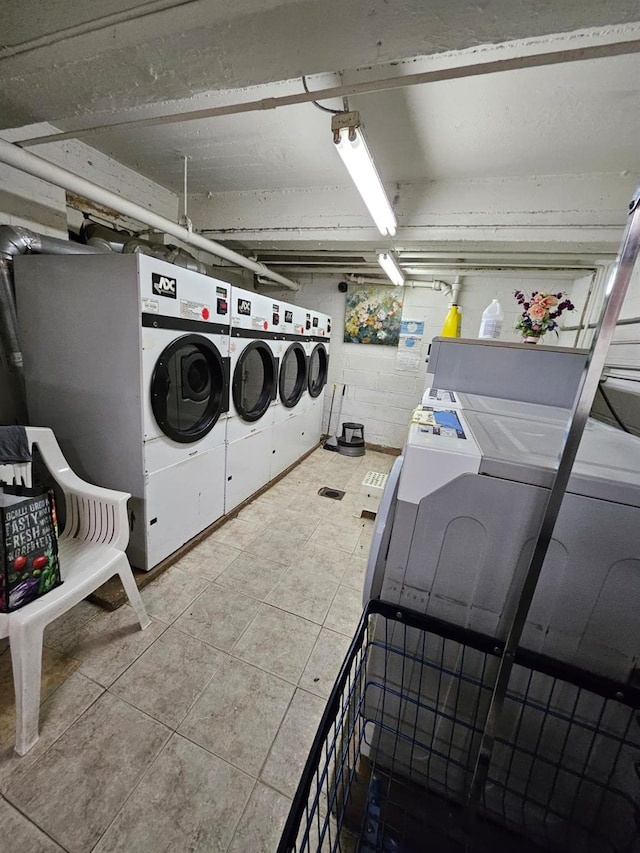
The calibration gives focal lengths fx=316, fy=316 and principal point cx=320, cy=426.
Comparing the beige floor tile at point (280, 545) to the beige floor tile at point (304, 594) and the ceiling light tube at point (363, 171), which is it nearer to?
the beige floor tile at point (304, 594)

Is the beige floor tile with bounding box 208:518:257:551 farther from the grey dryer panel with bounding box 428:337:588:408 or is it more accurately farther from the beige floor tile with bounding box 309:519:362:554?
the grey dryer panel with bounding box 428:337:588:408

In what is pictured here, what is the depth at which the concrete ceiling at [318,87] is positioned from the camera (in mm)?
911

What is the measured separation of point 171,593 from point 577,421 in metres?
2.15

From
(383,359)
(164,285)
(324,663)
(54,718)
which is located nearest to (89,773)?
(54,718)

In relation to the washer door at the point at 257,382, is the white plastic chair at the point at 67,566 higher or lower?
lower

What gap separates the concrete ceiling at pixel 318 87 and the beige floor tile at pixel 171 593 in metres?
2.40

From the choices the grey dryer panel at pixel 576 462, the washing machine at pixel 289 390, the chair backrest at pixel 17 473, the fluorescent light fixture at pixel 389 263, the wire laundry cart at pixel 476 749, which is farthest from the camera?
the washing machine at pixel 289 390

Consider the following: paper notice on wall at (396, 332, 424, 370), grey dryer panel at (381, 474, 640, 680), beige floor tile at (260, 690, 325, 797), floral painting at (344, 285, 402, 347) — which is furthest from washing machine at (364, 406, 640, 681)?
floral painting at (344, 285, 402, 347)

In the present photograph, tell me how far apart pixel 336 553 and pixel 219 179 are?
317 cm

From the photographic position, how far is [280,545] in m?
2.44

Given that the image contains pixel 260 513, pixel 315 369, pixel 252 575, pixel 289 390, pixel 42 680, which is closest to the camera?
pixel 42 680

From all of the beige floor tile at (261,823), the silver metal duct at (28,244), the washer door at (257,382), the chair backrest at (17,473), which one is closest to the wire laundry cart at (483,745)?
the beige floor tile at (261,823)

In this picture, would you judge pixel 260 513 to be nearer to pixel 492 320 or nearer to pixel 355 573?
pixel 355 573

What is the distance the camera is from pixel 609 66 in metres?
1.30
